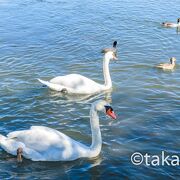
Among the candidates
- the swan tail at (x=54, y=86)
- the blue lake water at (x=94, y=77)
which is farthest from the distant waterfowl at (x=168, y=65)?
the swan tail at (x=54, y=86)

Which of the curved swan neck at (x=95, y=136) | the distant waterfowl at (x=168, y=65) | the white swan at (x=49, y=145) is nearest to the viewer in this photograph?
the white swan at (x=49, y=145)

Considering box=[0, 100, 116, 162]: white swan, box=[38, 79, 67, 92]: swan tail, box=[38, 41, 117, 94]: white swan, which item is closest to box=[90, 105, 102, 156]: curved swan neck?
box=[0, 100, 116, 162]: white swan

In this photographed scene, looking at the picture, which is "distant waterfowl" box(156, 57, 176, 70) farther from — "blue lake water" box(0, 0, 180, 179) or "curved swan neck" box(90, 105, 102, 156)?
"curved swan neck" box(90, 105, 102, 156)

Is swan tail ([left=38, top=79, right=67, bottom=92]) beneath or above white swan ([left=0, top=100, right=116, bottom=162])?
above

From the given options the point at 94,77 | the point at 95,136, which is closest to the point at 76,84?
the point at 94,77

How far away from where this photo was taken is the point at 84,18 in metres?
27.9

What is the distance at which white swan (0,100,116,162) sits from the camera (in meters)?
11.7

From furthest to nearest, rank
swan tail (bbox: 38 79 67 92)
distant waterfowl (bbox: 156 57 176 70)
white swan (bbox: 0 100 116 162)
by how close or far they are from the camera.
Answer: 1. distant waterfowl (bbox: 156 57 176 70)
2. swan tail (bbox: 38 79 67 92)
3. white swan (bbox: 0 100 116 162)

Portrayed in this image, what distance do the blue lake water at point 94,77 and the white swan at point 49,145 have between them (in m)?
0.21

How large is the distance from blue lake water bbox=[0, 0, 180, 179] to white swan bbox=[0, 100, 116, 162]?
0.70ft

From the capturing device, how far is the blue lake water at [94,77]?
1181 centimetres

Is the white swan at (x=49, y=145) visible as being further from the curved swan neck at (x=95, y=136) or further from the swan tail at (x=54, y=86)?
the swan tail at (x=54, y=86)

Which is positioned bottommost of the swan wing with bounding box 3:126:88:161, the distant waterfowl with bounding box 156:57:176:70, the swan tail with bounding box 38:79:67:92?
the swan wing with bounding box 3:126:88:161

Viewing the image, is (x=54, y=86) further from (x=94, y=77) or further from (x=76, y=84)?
(x=94, y=77)
